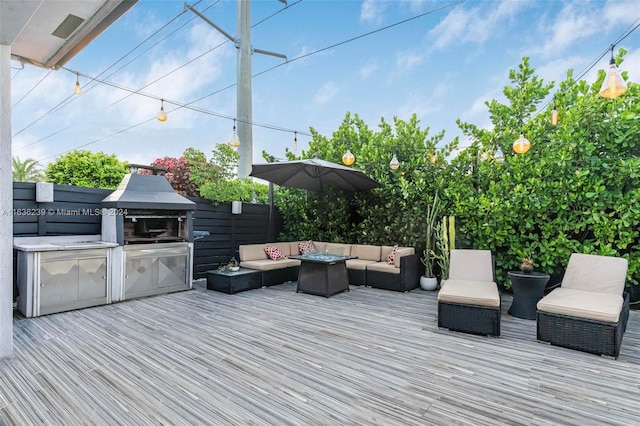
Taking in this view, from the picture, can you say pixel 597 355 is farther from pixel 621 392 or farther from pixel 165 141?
pixel 165 141

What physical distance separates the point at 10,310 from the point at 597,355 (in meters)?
5.50

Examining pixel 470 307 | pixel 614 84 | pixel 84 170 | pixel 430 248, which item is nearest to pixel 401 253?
pixel 430 248

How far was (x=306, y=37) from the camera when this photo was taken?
377 inches

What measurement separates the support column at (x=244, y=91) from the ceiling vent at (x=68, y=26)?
6057mm

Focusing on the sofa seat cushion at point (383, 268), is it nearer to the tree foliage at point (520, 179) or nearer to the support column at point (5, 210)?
the tree foliage at point (520, 179)

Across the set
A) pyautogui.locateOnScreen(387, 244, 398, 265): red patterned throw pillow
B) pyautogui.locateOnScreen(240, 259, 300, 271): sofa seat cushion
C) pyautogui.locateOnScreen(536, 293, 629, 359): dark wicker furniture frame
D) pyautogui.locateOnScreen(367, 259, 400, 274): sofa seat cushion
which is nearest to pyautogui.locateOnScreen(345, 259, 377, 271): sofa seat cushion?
pyautogui.locateOnScreen(367, 259, 400, 274): sofa seat cushion

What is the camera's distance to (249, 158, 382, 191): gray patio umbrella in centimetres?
586

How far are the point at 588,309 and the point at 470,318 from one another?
42.1 inches

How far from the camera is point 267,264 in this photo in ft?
20.5

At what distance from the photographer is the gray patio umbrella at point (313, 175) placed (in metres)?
5.86

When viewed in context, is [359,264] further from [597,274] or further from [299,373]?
[299,373]

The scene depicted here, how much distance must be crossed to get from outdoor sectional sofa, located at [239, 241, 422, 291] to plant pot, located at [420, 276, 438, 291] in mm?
146

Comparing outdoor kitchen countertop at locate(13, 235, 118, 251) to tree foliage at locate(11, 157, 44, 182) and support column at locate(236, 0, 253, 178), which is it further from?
tree foliage at locate(11, 157, 44, 182)

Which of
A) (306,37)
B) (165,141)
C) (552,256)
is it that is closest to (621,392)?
(552,256)
